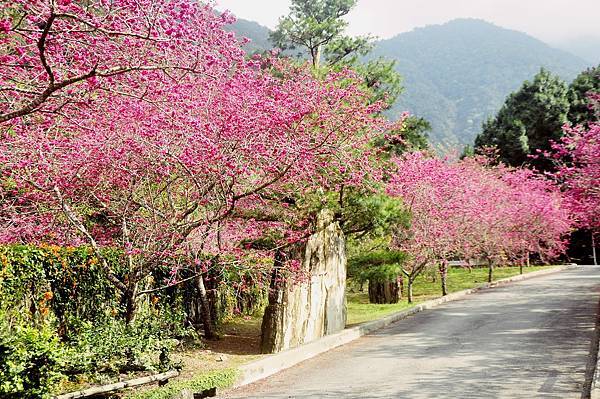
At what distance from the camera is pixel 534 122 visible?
42281mm

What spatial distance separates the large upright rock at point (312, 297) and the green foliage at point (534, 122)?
31254 mm

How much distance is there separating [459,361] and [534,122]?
123ft

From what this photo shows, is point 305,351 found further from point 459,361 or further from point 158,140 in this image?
point 158,140

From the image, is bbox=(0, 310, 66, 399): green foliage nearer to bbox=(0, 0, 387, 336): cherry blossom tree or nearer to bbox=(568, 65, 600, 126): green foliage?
bbox=(0, 0, 387, 336): cherry blossom tree

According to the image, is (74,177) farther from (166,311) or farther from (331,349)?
(331,349)

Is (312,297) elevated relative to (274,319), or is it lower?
elevated

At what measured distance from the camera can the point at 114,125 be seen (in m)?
7.75

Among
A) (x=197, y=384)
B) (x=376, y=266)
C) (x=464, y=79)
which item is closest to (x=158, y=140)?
(x=197, y=384)

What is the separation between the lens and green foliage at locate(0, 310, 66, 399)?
564cm

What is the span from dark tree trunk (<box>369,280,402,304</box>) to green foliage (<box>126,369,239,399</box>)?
1220 centimetres

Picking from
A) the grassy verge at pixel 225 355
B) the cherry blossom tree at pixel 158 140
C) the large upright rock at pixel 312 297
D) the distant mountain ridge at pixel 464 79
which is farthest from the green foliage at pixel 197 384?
the distant mountain ridge at pixel 464 79

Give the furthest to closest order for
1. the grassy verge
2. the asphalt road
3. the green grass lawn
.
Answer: the green grass lawn → the grassy verge → the asphalt road

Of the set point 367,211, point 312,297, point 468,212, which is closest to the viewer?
point 312,297

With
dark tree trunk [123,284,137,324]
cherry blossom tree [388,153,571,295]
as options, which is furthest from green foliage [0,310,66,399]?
cherry blossom tree [388,153,571,295]
